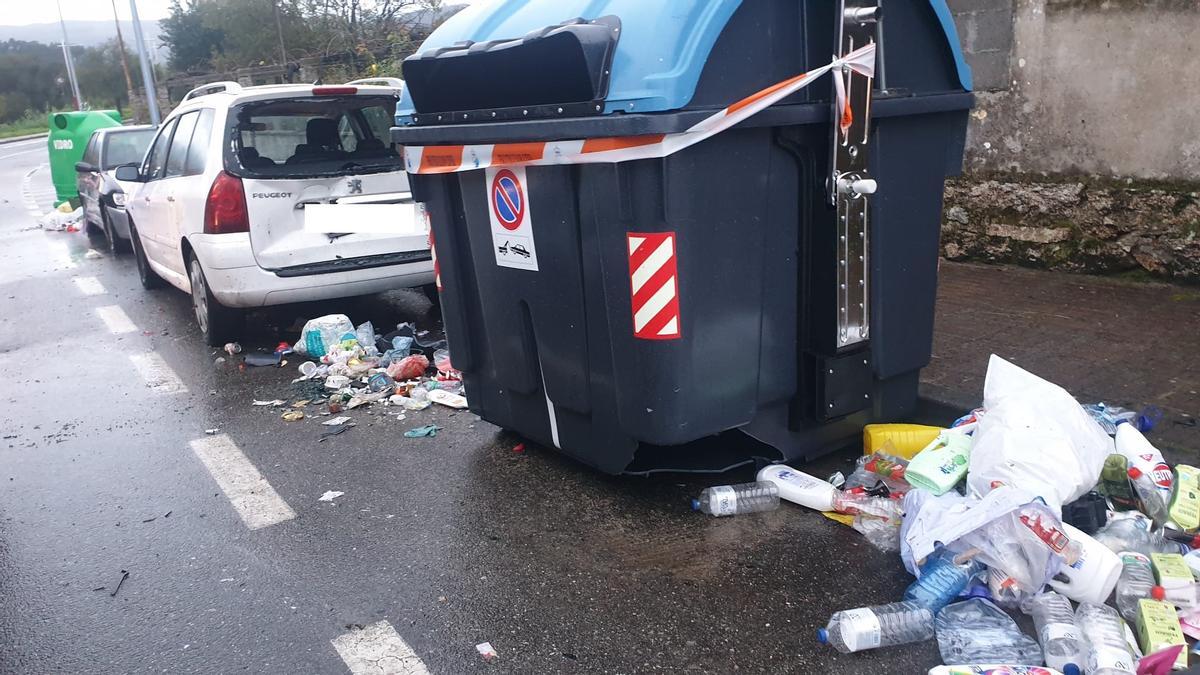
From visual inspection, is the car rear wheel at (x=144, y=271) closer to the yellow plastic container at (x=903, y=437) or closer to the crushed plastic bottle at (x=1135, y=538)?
the yellow plastic container at (x=903, y=437)

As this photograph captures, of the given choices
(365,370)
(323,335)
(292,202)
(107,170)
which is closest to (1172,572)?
(365,370)

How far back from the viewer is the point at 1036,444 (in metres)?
3.14

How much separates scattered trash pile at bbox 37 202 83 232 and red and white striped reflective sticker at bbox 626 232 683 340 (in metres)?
13.4

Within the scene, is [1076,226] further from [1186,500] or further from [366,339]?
[366,339]

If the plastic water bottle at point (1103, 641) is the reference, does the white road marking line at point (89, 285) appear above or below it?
below

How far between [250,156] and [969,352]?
→ 4302 millimetres

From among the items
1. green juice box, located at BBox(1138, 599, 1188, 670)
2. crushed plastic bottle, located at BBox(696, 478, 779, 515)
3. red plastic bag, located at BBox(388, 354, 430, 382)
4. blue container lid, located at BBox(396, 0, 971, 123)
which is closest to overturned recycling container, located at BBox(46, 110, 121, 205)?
red plastic bag, located at BBox(388, 354, 430, 382)

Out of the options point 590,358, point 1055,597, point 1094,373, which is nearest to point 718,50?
point 590,358

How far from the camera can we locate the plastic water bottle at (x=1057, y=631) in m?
2.47

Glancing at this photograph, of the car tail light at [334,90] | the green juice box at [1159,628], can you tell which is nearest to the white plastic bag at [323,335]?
the car tail light at [334,90]

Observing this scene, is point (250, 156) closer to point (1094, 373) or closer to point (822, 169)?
point (822, 169)

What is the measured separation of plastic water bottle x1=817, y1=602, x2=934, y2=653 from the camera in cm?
265

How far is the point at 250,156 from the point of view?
5.82 meters

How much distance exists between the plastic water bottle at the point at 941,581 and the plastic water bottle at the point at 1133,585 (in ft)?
1.25
